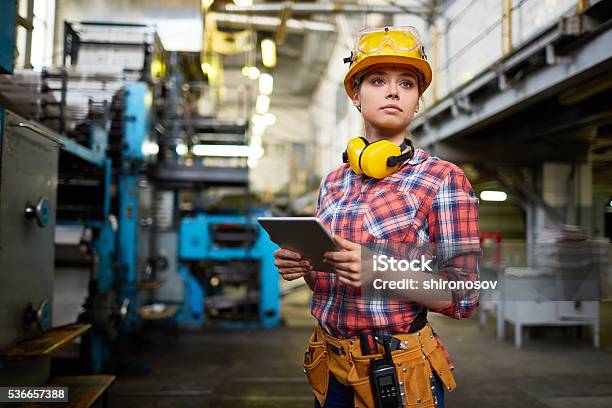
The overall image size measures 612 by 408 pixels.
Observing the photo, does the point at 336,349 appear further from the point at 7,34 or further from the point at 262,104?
the point at 262,104

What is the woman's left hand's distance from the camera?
1.31 m

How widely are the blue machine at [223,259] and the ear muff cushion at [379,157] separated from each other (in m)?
5.50

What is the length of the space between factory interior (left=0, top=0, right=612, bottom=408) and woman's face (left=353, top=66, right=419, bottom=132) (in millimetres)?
146

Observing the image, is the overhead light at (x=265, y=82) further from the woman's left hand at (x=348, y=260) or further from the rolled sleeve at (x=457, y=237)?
the woman's left hand at (x=348, y=260)

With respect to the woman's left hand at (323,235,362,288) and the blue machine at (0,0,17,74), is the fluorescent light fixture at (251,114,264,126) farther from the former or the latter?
the woman's left hand at (323,235,362,288)

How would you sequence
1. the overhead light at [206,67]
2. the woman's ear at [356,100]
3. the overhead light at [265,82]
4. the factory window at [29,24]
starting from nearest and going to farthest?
the woman's ear at [356,100] → the factory window at [29,24] → the overhead light at [206,67] → the overhead light at [265,82]

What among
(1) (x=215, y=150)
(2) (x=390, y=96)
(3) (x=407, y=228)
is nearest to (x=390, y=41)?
(2) (x=390, y=96)

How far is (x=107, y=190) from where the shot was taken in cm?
455

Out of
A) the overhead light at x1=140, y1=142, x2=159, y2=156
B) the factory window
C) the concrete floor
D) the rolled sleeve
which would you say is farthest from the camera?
the overhead light at x1=140, y1=142, x2=159, y2=156

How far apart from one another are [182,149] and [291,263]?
626 cm

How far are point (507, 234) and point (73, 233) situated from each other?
405 cm

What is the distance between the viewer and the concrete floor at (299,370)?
2504 mm

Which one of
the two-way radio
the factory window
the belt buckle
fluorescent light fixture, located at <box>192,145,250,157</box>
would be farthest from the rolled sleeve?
fluorescent light fixture, located at <box>192,145,250,157</box>

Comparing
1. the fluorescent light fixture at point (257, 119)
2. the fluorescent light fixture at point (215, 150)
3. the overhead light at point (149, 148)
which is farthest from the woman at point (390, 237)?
the fluorescent light fixture at point (257, 119)
